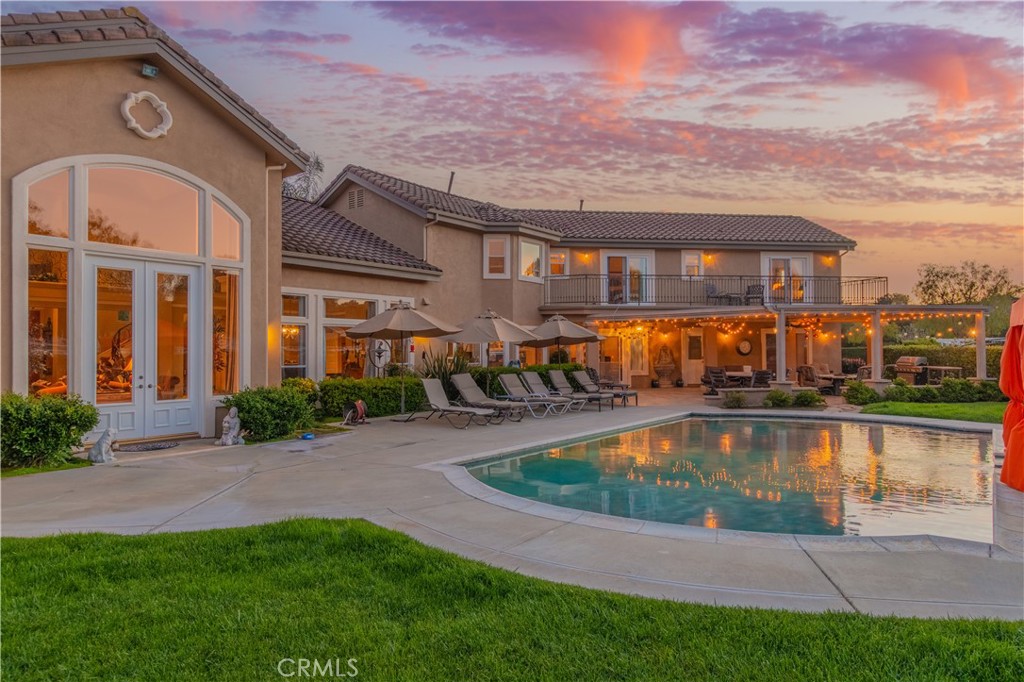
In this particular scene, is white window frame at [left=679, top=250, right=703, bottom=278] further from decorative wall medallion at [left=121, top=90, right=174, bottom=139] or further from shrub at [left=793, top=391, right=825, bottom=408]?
decorative wall medallion at [left=121, top=90, right=174, bottom=139]

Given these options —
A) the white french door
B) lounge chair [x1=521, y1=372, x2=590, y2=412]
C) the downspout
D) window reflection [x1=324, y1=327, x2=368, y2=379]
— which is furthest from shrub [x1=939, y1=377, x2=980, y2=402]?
the white french door

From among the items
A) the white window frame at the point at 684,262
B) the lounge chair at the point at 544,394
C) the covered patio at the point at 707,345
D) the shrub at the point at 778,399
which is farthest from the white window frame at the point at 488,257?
the shrub at the point at 778,399

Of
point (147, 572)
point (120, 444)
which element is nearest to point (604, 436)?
point (120, 444)

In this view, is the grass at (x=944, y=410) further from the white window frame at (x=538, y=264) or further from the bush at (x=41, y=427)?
the bush at (x=41, y=427)

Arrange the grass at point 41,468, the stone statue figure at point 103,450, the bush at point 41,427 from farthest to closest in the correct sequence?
the stone statue figure at point 103,450 → the bush at point 41,427 → the grass at point 41,468

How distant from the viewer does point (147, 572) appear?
449cm

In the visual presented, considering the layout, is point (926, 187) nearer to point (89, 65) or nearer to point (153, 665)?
point (89, 65)

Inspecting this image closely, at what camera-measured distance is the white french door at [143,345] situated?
965 cm

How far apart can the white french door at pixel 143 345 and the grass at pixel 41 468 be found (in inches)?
47.4

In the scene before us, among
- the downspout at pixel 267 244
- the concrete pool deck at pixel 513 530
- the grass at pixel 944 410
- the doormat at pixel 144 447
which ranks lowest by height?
the grass at pixel 944 410

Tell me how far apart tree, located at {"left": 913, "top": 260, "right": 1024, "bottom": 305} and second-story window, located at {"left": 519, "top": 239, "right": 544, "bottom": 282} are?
4267cm

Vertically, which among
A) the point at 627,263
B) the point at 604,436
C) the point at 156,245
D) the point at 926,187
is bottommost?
the point at 604,436

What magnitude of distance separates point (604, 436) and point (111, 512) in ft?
30.3

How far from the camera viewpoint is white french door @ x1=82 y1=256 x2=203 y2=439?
9.65 metres
